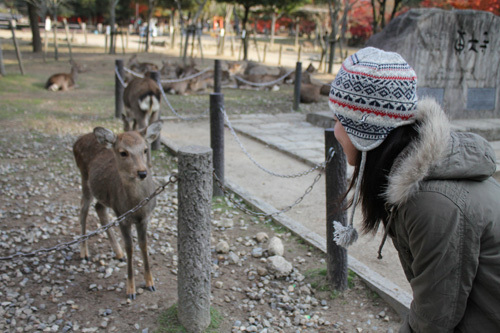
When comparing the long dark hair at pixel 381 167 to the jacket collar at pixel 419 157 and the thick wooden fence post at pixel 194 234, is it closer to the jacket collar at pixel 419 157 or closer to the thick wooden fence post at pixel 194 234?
the jacket collar at pixel 419 157

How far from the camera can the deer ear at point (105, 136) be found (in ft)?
12.1

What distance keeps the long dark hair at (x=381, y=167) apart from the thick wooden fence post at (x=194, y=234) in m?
1.45

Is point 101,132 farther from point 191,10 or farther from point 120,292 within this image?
point 191,10

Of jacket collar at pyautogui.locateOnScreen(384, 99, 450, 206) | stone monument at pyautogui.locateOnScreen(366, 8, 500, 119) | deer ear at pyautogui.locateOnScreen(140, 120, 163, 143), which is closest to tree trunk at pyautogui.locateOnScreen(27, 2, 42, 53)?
stone monument at pyautogui.locateOnScreen(366, 8, 500, 119)

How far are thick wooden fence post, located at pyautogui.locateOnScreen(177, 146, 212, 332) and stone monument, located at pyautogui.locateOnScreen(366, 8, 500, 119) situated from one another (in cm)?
702

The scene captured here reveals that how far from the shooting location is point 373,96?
1.53m

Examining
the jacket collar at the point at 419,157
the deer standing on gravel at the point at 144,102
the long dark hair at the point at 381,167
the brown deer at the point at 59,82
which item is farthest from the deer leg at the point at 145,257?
the brown deer at the point at 59,82

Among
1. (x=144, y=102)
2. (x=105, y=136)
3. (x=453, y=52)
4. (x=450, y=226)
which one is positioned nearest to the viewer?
(x=450, y=226)

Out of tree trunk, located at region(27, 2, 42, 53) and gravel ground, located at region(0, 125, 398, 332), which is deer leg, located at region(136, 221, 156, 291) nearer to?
gravel ground, located at region(0, 125, 398, 332)

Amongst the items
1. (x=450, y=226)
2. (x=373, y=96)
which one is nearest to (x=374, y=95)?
(x=373, y=96)

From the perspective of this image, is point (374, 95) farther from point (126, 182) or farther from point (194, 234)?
point (126, 182)

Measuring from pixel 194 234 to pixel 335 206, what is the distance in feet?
3.62

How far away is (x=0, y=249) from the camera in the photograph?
4133mm

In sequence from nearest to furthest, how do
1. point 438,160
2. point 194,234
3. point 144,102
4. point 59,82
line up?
1. point 438,160
2. point 194,234
3. point 144,102
4. point 59,82
